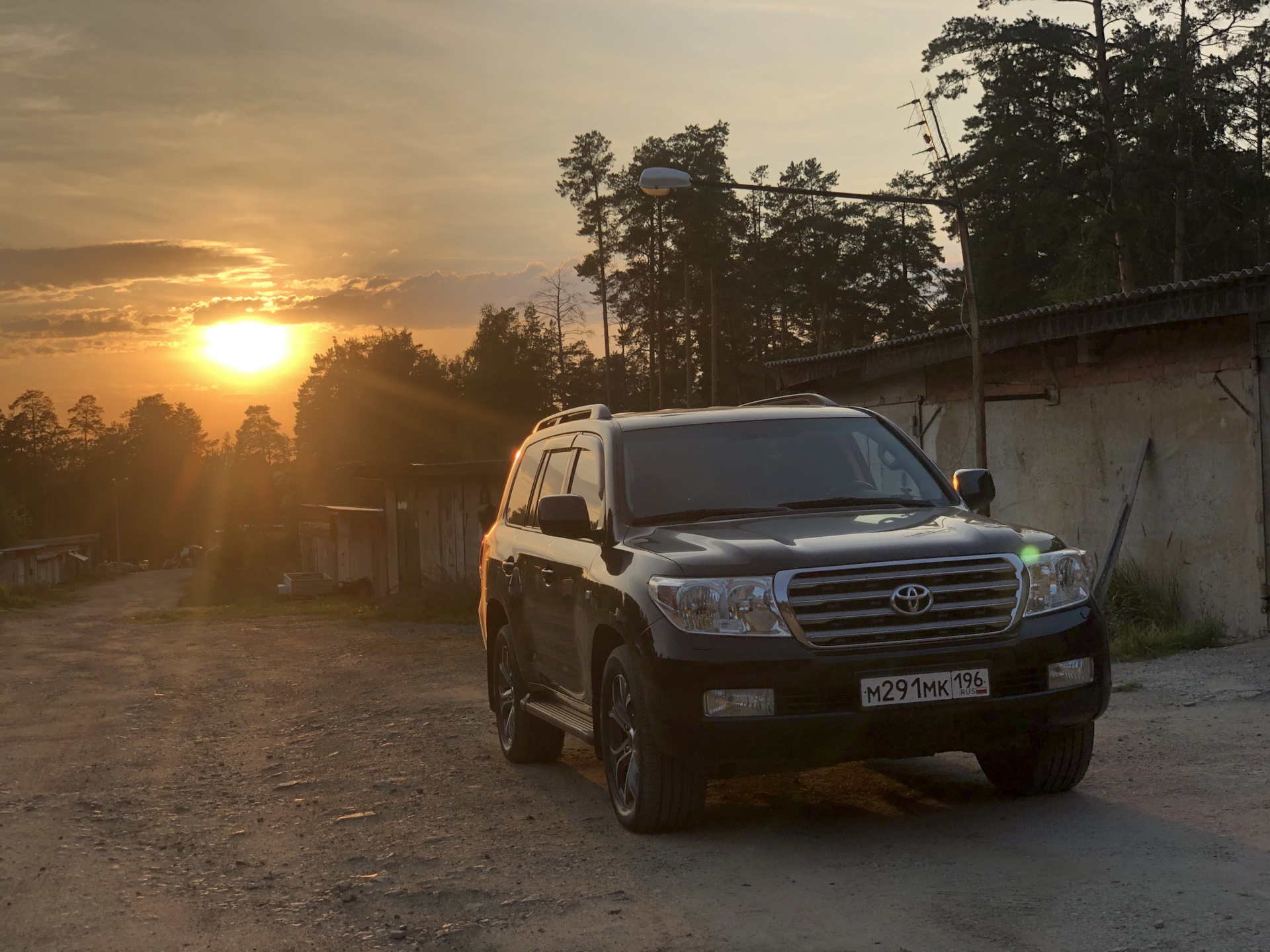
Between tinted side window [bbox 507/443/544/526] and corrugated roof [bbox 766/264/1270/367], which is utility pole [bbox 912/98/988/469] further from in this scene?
tinted side window [bbox 507/443/544/526]

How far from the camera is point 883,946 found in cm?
419

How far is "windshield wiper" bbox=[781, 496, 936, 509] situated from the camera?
6496 millimetres

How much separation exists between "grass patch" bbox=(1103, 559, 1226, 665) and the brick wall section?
2.11 metres

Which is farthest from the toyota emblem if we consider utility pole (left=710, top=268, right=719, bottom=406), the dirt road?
utility pole (left=710, top=268, right=719, bottom=406)

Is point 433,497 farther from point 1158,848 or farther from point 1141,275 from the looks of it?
point 1158,848

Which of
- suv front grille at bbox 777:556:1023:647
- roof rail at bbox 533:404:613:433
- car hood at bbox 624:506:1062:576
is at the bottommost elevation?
suv front grille at bbox 777:556:1023:647

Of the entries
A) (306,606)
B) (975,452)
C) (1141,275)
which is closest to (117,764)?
(975,452)

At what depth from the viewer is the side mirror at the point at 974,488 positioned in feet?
22.4

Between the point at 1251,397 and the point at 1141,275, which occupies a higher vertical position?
the point at 1141,275

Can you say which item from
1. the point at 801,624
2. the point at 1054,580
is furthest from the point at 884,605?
the point at 1054,580

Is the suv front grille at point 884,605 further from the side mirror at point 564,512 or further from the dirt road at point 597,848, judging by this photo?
the side mirror at point 564,512

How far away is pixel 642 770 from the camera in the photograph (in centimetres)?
577

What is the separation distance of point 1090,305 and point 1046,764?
894 cm

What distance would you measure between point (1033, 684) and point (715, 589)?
1.41 metres
